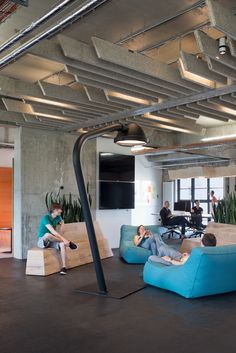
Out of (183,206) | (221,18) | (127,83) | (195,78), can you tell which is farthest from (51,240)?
(183,206)

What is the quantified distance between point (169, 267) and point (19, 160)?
4.39 m

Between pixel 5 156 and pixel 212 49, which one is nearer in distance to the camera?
pixel 212 49

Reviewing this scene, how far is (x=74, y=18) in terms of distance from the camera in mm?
3248

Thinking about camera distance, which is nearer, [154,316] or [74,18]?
[74,18]

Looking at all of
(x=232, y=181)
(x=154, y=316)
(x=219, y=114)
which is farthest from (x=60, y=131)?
(x=232, y=181)

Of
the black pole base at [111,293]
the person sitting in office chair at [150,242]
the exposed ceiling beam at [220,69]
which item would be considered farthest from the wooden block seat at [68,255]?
the exposed ceiling beam at [220,69]

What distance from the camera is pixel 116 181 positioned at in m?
9.77

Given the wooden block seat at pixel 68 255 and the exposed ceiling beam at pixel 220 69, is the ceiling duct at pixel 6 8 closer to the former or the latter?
the exposed ceiling beam at pixel 220 69

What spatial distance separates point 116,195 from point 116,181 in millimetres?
379

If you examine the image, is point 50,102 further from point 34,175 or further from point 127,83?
point 34,175

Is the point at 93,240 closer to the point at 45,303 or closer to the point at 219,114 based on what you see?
the point at 45,303

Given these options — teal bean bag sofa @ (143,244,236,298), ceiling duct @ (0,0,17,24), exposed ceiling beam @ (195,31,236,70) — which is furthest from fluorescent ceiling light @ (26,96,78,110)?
teal bean bag sofa @ (143,244,236,298)

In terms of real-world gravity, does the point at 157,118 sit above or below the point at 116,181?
above

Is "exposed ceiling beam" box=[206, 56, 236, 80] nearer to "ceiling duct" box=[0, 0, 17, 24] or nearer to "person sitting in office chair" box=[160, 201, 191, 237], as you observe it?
"ceiling duct" box=[0, 0, 17, 24]
